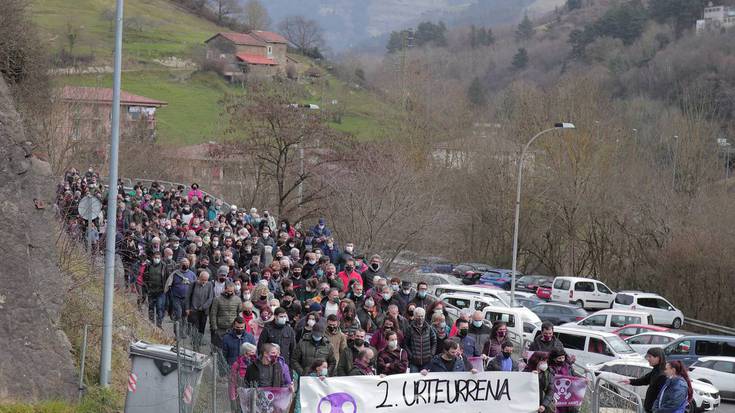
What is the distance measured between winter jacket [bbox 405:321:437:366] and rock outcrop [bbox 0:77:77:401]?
4.97 m

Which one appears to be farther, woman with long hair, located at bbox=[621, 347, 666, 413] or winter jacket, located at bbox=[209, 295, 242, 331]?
winter jacket, located at bbox=[209, 295, 242, 331]

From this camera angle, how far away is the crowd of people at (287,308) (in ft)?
47.0

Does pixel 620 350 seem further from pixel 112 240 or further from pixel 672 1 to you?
pixel 672 1

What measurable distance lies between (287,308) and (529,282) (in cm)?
3478

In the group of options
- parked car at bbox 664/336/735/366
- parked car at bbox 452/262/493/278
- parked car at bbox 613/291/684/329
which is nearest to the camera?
parked car at bbox 664/336/735/366

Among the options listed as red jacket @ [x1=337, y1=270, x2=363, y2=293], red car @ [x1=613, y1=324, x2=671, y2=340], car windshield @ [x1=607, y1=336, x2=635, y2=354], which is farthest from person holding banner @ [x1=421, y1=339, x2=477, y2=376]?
red car @ [x1=613, y1=324, x2=671, y2=340]

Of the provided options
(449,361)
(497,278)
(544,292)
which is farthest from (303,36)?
(449,361)

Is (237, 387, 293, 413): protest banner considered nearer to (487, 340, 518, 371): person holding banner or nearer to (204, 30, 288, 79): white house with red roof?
(487, 340, 518, 371): person holding banner

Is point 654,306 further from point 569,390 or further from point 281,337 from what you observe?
point 281,337

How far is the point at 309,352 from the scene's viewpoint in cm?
1486

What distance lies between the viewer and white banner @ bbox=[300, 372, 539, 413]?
13.1 metres

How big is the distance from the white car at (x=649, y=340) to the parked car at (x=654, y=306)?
32.7 feet

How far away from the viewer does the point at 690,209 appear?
169ft

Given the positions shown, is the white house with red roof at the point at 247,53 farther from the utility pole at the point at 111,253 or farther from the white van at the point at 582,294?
the utility pole at the point at 111,253
